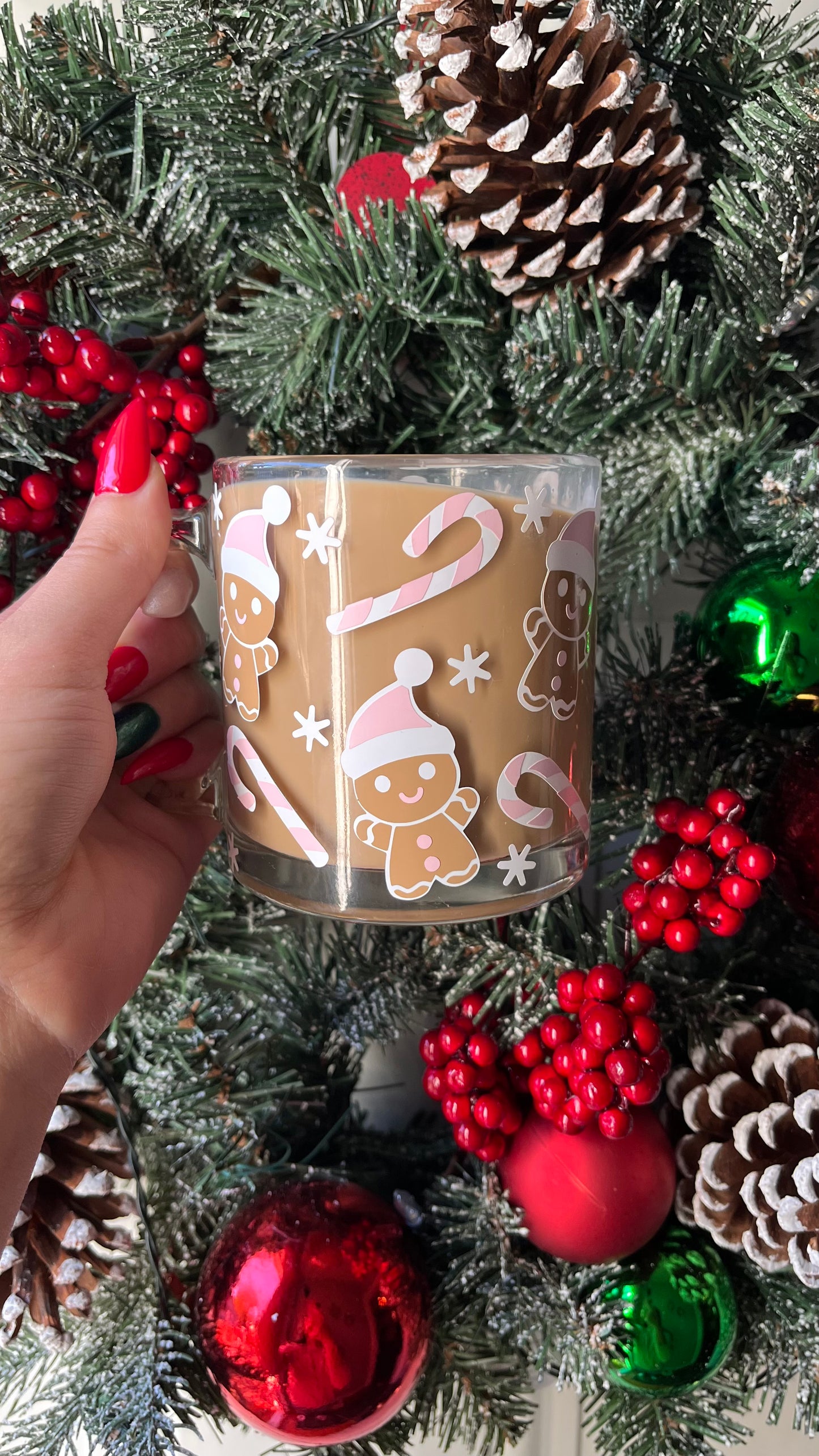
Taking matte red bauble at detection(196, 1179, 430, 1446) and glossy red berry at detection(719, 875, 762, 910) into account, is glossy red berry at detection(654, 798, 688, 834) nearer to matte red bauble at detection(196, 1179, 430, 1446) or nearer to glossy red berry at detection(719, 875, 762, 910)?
glossy red berry at detection(719, 875, 762, 910)

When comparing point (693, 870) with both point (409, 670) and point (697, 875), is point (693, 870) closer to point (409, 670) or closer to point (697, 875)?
point (697, 875)

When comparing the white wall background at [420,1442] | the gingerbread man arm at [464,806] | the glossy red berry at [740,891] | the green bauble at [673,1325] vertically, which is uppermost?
the gingerbread man arm at [464,806]

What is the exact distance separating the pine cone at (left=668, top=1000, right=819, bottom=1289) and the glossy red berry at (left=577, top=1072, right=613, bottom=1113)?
0.11 m

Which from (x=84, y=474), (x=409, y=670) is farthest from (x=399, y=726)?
(x=84, y=474)

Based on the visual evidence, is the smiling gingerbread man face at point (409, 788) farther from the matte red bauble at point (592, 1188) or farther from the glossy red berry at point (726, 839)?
the matte red bauble at point (592, 1188)

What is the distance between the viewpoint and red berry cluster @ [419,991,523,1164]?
61cm

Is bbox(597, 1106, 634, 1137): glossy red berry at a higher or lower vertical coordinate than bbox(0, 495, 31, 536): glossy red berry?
lower

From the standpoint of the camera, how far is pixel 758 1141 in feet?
1.96

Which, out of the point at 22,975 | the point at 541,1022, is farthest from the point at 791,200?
the point at 22,975

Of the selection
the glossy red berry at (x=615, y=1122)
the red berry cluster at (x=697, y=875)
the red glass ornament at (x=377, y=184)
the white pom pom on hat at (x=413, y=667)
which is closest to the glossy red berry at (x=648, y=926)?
the red berry cluster at (x=697, y=875)

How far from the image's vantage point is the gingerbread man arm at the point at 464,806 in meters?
0.47

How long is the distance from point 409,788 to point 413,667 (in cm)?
6

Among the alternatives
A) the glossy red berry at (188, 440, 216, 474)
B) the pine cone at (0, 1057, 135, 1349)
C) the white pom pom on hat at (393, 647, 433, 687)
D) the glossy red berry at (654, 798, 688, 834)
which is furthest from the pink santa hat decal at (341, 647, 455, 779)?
the pine cone at (0, 1057, 135, 1349)

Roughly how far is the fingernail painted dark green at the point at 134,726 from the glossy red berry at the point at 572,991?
13.9 inches
